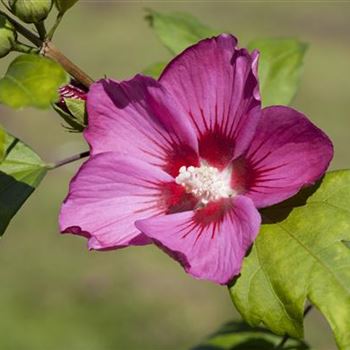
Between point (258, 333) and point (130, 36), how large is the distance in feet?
19.4

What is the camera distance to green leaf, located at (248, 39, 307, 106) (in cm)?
159

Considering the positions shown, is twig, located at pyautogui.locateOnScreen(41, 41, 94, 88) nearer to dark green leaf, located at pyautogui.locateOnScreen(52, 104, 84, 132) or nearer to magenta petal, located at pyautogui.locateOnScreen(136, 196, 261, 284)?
dark green leaf, located at pyautogui.locateOnScreen(52, 104, 84, 132)

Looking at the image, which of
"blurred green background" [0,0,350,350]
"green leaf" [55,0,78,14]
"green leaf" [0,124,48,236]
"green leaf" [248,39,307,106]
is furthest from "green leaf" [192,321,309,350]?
"blurred green background" [0,0,350,350]

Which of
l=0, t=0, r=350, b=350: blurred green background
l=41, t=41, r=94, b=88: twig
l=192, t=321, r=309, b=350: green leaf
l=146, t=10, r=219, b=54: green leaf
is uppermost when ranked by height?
l=41, t=41, r=94, b=88: twig

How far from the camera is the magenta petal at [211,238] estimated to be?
3.54 feet

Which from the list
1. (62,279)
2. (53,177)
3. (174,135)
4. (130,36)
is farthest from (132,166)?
(130,36)

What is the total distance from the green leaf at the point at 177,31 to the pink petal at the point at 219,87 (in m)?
0.48

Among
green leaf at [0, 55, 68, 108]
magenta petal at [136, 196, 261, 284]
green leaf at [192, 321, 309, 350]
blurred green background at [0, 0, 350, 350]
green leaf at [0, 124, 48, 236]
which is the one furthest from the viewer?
blurred green background at [0, 0, 350, 350]

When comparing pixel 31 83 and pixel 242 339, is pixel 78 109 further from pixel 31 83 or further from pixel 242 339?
pixel 242 339

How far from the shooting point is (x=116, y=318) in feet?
14.4

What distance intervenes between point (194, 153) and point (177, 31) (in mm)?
506

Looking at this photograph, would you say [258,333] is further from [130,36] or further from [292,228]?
[130,36]

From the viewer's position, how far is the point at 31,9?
3.64 ft

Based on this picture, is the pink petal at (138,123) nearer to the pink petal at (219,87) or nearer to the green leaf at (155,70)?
the pink petal at (219,87)
